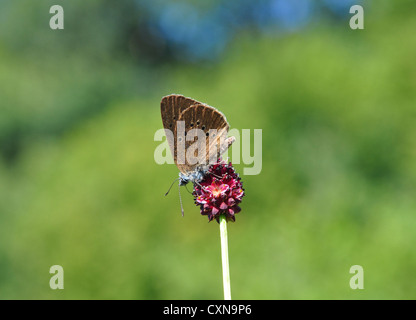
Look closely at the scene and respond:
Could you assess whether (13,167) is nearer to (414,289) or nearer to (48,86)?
(48,86)

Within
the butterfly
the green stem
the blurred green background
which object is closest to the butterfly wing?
the butterfly

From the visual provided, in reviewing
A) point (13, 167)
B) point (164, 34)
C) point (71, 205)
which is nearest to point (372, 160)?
point (71, 205)

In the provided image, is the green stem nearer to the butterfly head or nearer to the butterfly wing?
the butterfly head

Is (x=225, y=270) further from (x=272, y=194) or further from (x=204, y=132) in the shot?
(x=272, y=194)

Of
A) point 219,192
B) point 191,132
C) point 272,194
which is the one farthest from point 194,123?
point 272,194

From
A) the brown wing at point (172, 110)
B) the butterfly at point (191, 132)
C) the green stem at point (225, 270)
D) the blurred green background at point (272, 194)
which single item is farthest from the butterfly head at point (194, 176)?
the blurred green background at point (272, 194)

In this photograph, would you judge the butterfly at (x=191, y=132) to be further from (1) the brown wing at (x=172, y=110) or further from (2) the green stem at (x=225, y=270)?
(2) the green stem at (x=225, y=270)

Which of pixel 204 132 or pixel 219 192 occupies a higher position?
pixel 204 132
